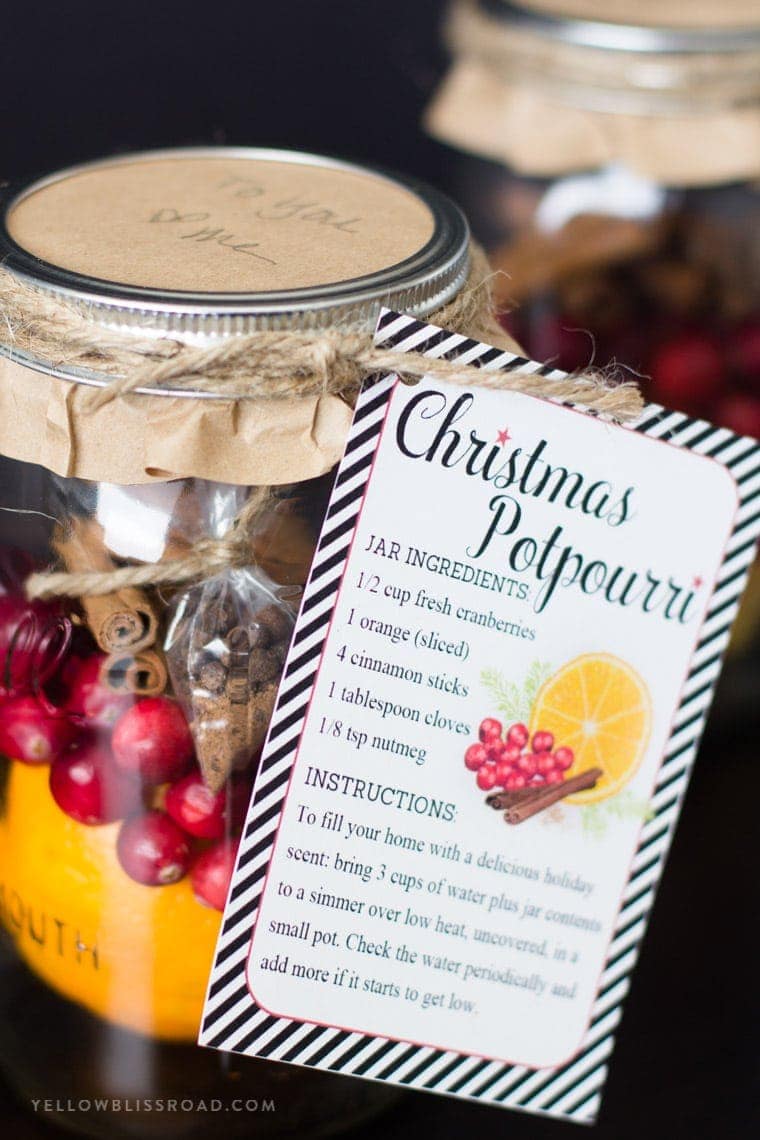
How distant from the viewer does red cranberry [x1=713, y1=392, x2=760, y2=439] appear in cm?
79

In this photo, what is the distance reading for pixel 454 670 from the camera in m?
0.48

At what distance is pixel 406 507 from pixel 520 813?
0.13 meters

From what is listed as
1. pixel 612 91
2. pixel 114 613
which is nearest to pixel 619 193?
pixel 612 91

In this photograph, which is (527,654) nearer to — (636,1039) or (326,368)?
(326,368)

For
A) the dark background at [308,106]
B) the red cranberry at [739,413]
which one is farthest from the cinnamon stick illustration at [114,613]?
the red cranberry at [739,413]

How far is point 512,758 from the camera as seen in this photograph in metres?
0.50

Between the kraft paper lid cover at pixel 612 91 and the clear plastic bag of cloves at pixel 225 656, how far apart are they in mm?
386

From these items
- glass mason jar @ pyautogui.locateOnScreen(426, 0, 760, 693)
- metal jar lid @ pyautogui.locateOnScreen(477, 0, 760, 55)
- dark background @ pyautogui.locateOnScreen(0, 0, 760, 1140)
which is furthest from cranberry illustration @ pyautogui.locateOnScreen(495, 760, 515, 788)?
metal jar lid @ pyautogui.locateOnScreen(477, 0, 760, 55)

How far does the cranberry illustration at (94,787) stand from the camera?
1.65ft

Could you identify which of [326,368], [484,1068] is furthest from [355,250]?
[484,1068]

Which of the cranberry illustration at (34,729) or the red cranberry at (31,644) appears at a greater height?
the red cranberry at (31,644)

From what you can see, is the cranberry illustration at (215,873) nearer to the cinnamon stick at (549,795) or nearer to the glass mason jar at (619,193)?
the cinnamon stick at (549,795)

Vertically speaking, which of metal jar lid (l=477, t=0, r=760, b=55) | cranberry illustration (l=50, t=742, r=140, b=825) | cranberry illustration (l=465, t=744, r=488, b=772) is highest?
metal jar lid (l=477, t=0, r=760, b=55)

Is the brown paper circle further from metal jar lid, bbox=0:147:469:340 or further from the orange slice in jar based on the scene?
the orange slice in jar
